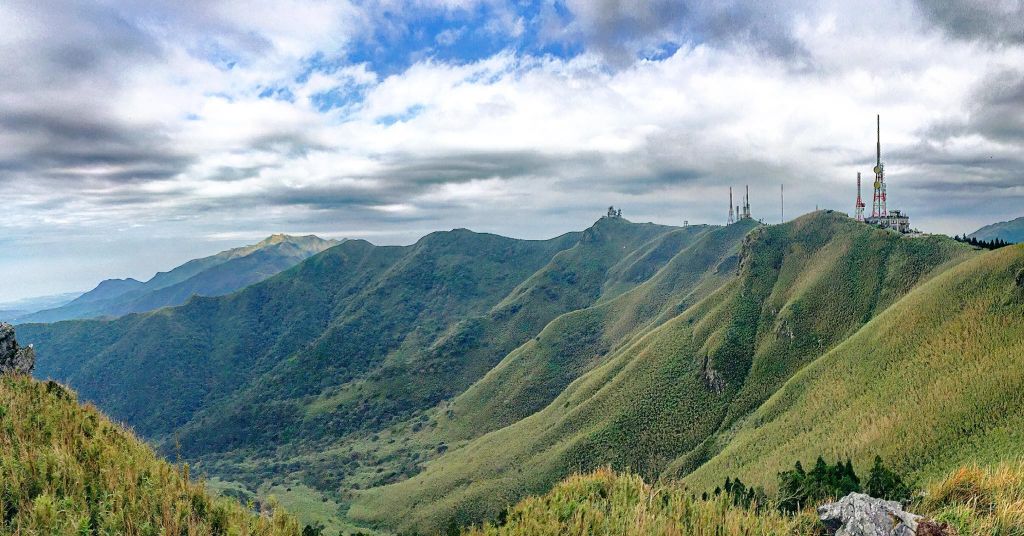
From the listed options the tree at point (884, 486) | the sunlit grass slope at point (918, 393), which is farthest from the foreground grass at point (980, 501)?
the sunlit grass slope at point (918, 393)

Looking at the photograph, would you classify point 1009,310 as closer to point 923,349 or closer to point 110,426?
point 923,349

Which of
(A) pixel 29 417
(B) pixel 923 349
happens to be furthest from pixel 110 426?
(B) pixel 923 349

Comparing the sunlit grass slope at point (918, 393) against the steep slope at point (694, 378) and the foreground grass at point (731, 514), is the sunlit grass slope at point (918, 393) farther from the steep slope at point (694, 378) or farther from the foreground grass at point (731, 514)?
the foreground grass at point (731, 514)

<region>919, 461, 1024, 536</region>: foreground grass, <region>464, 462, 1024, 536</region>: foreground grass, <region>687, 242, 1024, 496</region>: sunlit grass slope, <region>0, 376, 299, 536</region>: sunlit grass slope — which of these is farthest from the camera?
<region>687, 242, 1024, 496</region>: sunlit grass slope

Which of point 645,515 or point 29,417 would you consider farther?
point 29,417

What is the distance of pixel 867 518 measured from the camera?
10883 mm

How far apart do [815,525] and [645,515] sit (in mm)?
4401

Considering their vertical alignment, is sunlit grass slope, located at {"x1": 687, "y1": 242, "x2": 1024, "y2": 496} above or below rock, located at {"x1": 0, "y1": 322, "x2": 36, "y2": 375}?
below

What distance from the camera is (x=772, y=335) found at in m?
126

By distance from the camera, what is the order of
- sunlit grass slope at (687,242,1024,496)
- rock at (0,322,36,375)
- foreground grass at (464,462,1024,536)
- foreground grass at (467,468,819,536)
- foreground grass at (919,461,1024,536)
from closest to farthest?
foreground grass at (919,461,1024,536) → foreground grass at (464,462,1024,536) → foreground grass at (467,468,819,536) → rock at (0,322,36,375) → sunlit grass slope at (687,242,1024,496)

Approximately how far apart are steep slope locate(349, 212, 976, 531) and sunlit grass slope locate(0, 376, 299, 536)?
93.6m

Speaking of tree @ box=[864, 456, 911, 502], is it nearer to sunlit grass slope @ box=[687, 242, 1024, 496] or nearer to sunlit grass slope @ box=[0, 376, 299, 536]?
sunlit grass slope @ box=[0, 376, 299, 536]

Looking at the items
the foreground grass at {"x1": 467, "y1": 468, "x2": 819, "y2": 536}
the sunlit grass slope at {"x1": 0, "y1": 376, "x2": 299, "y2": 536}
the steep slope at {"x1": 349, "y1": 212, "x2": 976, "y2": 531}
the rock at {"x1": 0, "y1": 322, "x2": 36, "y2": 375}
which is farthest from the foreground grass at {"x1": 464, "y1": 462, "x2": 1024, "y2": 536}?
the steep slope at {"x1": 349, "y1": 212, "x2": 976, "y2": 531}

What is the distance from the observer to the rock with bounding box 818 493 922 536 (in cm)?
1059
